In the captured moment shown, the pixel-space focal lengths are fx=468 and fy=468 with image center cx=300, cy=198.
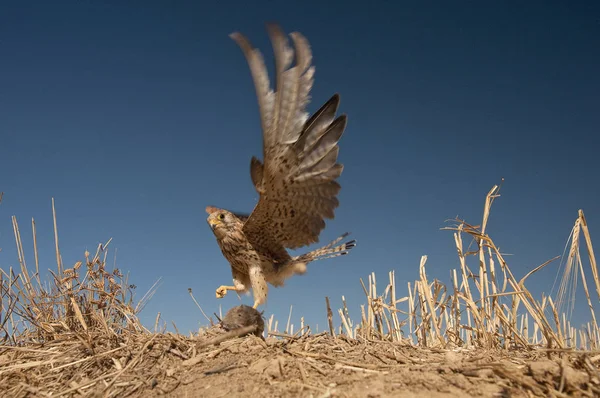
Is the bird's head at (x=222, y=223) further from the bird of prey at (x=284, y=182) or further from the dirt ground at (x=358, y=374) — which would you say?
the dirt ground at (x=358, y=374)

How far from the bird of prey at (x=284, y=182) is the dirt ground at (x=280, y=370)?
1643 mm

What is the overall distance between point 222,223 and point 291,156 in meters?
1.45

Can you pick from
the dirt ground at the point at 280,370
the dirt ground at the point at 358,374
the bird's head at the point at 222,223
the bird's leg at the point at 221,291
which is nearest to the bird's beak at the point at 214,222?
the bird's head at the point at 222,223

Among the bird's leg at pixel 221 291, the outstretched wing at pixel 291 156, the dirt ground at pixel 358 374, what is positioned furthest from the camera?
the bird's leg at pixel 221 291

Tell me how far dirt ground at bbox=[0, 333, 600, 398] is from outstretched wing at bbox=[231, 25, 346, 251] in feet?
5.35

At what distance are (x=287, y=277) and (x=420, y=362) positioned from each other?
2.74m

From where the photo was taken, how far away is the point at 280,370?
249 centimetres

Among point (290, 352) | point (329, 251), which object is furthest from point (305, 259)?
point (290, 352)

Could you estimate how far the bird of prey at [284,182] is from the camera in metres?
3.73

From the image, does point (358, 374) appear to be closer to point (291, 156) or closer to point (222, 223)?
point (291, 156)

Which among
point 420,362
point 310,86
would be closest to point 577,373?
point 420,362

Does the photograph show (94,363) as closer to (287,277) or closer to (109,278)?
(109,278)

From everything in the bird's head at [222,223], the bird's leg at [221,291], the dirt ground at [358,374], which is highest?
the bird's head at [222,223]

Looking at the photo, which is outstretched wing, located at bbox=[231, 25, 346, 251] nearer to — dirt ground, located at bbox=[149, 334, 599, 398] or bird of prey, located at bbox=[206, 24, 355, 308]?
bird of prey, located at bbox=[206, 24, 355, 308]
